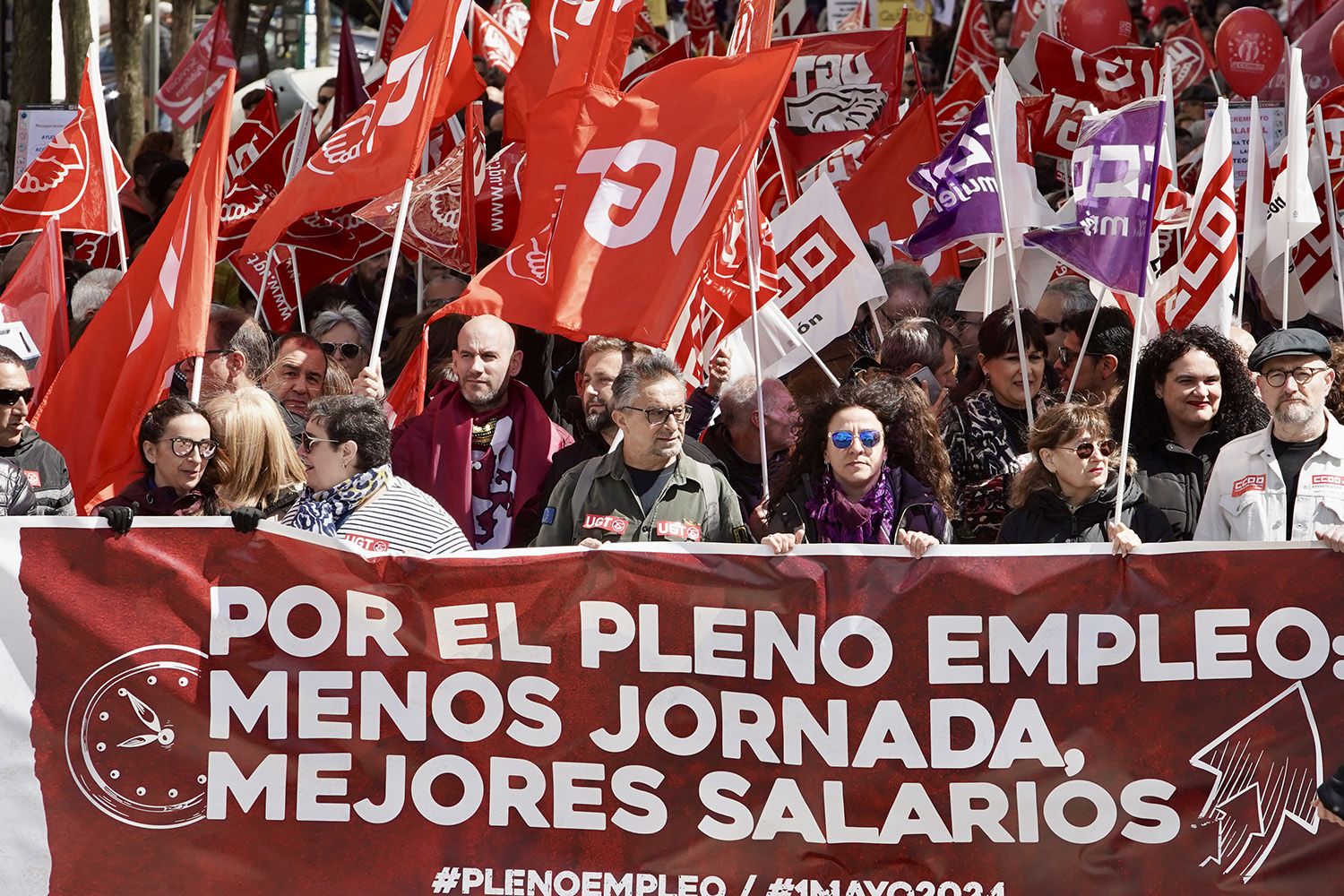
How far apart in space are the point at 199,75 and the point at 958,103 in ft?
20.9

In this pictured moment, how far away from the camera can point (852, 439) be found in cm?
607

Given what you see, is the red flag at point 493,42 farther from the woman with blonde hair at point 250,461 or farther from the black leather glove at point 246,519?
the black leather glove at point 246,519

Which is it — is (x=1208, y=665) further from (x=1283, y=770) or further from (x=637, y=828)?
(x=637, y=828)

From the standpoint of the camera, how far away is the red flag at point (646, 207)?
6438 millimetres

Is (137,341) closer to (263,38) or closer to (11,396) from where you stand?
(11,396)

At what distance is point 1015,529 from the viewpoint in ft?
19.9

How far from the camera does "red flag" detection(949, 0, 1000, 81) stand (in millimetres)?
13469

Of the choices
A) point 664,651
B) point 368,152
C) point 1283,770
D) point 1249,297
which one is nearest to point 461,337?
point 368,152

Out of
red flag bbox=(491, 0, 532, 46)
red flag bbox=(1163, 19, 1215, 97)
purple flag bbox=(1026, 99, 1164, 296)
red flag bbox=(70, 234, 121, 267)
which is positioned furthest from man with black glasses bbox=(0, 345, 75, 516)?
red flag bbox=(1163, 19, 1215, 97)

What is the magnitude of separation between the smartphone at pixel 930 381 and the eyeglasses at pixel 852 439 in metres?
1.78

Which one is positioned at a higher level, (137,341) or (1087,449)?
Result: (137,341)

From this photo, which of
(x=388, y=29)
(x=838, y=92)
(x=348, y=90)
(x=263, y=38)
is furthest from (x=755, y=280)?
(x=263, y=38)

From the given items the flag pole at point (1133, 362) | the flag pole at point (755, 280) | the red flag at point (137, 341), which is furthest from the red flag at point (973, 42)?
the red flag at point (137, 341)

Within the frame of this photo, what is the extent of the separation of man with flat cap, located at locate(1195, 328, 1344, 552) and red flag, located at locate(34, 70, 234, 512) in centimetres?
350
